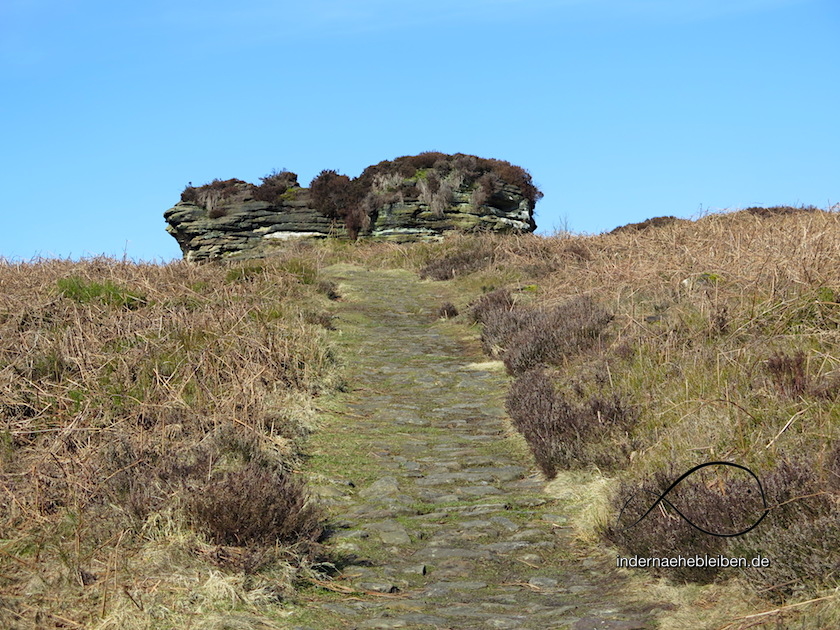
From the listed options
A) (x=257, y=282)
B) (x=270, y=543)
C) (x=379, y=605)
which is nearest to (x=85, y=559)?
(x=270, y=543)

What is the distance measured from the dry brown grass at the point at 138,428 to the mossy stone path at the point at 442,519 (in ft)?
1.68

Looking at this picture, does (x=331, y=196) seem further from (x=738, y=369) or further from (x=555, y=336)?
(x=738, y=369)

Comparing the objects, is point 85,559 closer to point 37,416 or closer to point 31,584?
point 31,584

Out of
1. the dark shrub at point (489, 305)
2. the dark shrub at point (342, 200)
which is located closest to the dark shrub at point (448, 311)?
the dark shrub at point (489, 305)

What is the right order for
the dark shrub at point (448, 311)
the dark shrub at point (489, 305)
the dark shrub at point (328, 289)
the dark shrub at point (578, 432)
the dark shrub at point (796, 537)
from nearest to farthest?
the dark shrub at point (796, 537), the dark shrub at point (578, 432), the dark shrub at point (489, 305), the dark shrub at point (448, 311), the dark shrub at point (328, 289)

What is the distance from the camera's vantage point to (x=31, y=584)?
464cm

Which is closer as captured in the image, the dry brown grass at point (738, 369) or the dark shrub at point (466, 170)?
the dry brown grass at point (738, 369)

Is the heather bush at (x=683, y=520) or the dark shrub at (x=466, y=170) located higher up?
the dark shrub at (x=466, y=170)

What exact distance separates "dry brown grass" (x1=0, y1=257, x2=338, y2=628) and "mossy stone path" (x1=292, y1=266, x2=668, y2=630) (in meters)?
0.51

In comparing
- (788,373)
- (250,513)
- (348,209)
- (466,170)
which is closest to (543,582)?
(250,513)

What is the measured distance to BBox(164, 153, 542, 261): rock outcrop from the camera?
982 inches

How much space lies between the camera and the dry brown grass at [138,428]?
480 cm

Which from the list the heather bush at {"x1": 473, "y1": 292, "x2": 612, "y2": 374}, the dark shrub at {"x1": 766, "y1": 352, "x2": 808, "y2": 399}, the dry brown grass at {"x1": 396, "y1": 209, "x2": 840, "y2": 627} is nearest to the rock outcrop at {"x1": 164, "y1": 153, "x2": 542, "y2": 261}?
the dry brown grass at {"x1": 396, "y1": 209, "x2": 840, "y2": 627}

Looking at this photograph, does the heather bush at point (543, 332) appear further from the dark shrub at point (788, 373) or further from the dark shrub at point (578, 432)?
the dark shrub at point (788, 373)
